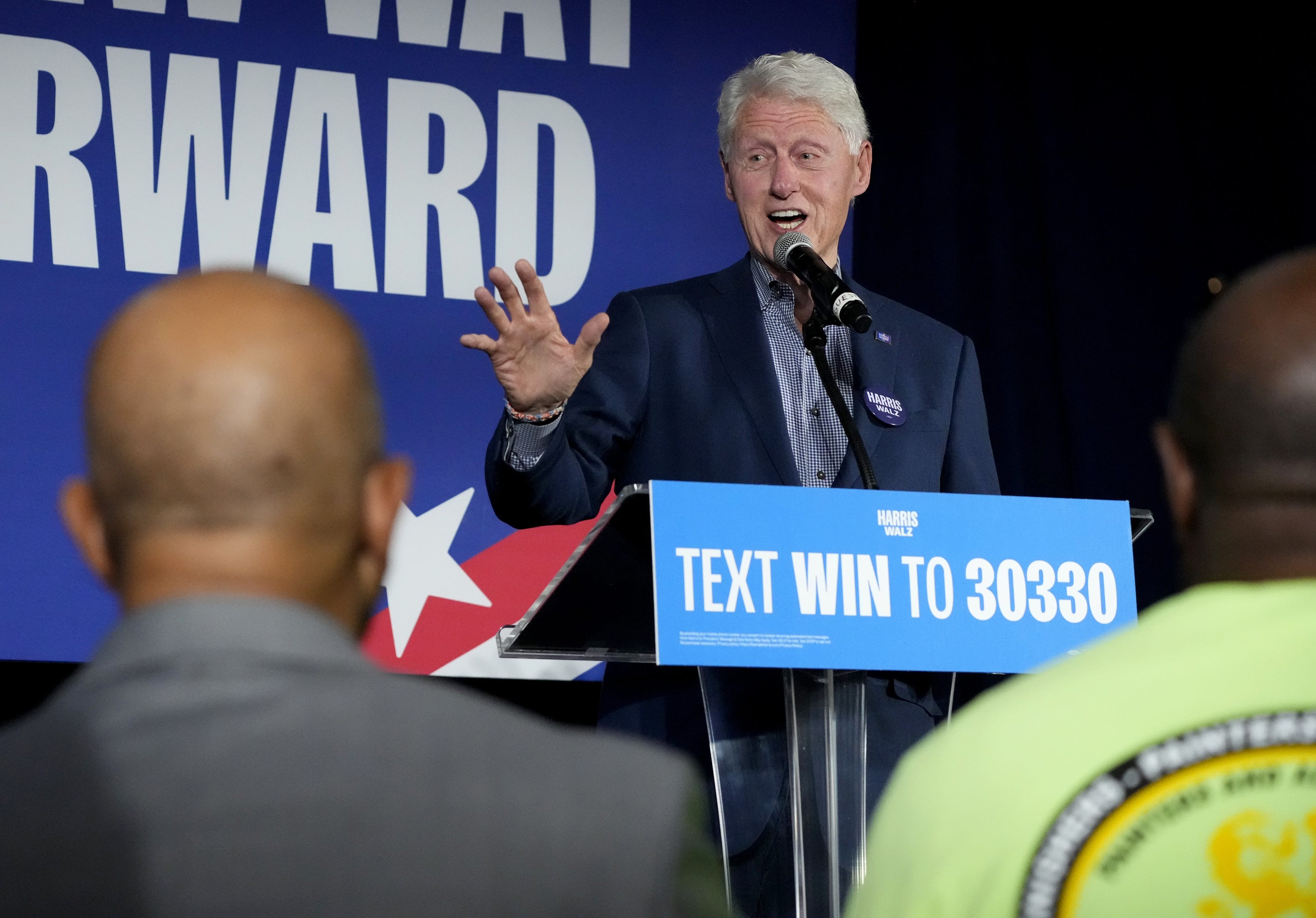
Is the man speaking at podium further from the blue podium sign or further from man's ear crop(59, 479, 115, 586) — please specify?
man's ear crop(59, 479, 115, 586)

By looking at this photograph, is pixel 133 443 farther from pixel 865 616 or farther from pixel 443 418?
pixel 443 418

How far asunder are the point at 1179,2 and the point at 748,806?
3625mm

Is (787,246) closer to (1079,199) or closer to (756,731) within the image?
(756,731)

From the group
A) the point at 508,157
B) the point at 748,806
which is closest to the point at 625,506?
the point at 748,806

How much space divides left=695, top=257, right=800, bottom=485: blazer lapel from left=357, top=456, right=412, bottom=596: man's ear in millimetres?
1624

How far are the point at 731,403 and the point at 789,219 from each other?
50 cm

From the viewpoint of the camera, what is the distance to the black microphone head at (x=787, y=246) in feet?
8.50

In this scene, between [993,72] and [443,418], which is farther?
[993,72]

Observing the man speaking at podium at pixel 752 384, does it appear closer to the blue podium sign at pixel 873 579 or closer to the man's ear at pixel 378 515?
the blue podium sign at pixel 873 579

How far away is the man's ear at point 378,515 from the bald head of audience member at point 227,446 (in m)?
0.02

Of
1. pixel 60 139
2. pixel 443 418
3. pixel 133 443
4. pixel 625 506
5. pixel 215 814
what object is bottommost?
pixel 215 814

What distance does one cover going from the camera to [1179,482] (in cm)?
107

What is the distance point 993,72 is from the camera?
4672 mm

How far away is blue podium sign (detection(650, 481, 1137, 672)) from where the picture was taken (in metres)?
1.80
